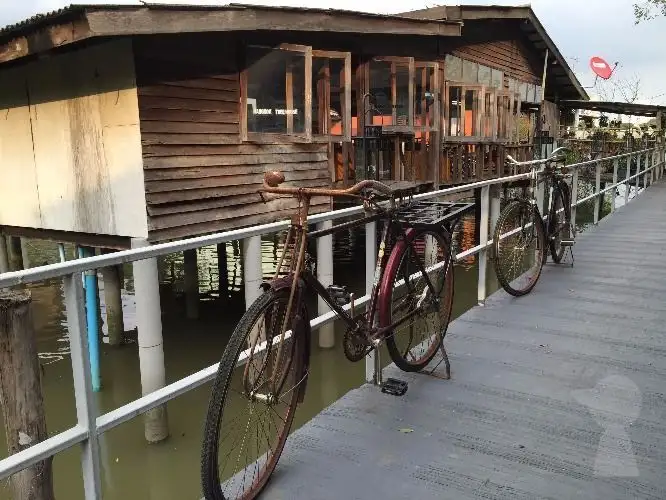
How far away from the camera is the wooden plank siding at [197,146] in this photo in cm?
707

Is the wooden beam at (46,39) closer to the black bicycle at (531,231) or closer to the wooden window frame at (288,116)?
the wooden window frame at (288,116)

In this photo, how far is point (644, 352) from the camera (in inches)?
146

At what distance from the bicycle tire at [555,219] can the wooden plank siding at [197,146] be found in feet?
13.2

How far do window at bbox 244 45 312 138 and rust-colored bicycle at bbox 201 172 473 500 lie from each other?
5.32 metres

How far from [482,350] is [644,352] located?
0.99m

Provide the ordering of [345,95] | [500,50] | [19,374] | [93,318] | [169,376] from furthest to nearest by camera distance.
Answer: [500,50]
[345,95]
[169,376]
[93,318]
[19,374]

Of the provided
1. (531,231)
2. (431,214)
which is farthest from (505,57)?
(431,214)

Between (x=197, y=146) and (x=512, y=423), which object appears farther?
(x=197, y=146)

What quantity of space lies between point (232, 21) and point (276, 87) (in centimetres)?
144

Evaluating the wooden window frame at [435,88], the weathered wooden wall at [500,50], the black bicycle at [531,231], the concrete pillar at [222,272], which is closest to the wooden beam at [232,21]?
the wooden window frame at [435,88]

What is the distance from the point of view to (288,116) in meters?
8.46

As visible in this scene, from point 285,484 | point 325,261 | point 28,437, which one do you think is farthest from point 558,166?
point 28,437

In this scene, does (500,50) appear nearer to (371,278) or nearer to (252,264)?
(252,264)

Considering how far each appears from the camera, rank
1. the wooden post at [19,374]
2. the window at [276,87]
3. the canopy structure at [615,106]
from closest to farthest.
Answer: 1. the wooden post at [19,374]
2. the window at [276,87]
3. the canopy structure at [615,106]
